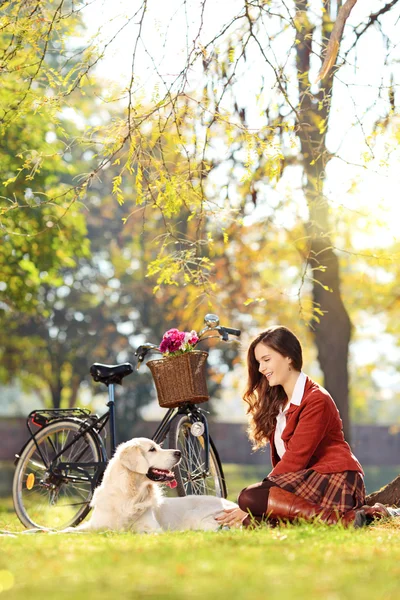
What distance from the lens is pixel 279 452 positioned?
6031 millimetres

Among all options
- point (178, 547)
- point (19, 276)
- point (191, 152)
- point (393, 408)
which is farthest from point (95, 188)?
point (393, 408)

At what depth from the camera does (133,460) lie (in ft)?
18.5

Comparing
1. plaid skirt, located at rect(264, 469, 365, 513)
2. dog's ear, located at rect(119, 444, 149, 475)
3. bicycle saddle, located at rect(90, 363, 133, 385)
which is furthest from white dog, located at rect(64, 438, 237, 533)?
bicycle saddle, located at rect(90, 363, 133, 385)

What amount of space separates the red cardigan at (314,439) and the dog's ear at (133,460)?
87 centimetres

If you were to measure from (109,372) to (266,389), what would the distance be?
1.34 metres

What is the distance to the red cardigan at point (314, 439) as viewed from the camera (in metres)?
5.58

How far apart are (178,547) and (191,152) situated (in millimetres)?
4039

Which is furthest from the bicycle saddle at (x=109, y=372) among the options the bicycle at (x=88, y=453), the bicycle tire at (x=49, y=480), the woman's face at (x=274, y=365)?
the woman's face at (x=274, y=365)

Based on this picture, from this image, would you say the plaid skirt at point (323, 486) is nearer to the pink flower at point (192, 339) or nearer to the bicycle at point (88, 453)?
the bicycle at point (88, 453)

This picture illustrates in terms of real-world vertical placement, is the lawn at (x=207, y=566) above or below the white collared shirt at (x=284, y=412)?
below

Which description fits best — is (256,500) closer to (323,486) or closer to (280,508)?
(280,508)

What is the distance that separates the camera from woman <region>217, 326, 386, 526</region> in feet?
18.1

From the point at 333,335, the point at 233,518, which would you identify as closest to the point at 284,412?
the point at 233,518

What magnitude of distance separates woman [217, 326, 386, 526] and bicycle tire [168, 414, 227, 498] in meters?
0.89
